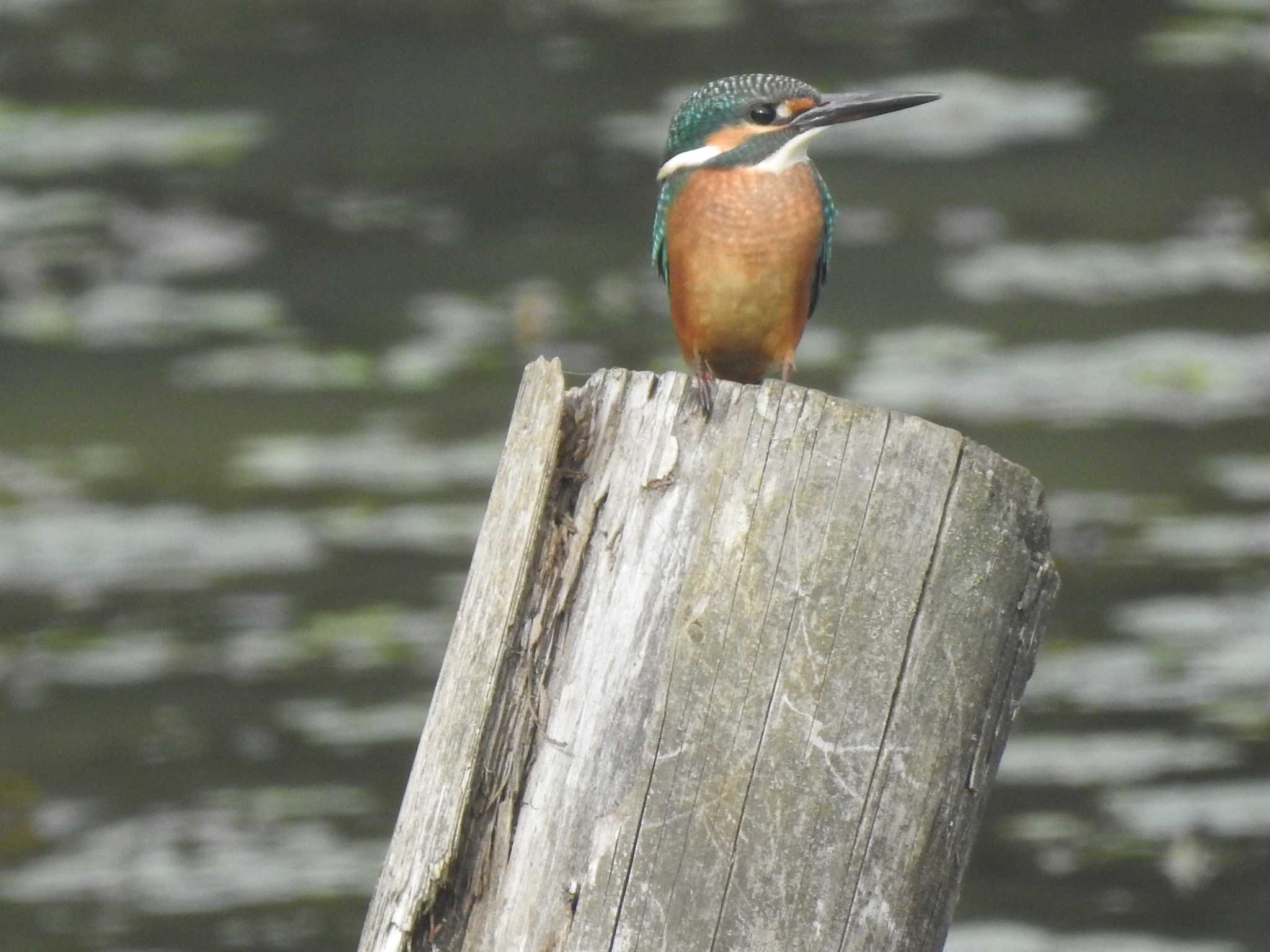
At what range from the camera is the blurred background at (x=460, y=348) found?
4602 millimetres

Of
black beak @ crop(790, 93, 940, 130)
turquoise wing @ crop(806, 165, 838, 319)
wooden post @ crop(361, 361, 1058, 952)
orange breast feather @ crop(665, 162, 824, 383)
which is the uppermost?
black beak @ crop(790, 93, 940, 130)

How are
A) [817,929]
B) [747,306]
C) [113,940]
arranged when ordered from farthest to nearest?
[113,940] → [747,306] → [817,929]

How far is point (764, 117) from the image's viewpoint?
286cm

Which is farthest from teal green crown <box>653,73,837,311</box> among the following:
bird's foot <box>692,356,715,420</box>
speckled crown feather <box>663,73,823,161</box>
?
bird's foot <box>692,356,715,420</box>

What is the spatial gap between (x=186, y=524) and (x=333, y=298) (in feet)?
2.55

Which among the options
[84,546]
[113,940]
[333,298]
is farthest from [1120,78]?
[113,940]

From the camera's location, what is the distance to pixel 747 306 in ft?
9.32

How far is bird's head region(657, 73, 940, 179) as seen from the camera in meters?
2.84

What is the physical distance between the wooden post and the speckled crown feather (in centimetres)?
105

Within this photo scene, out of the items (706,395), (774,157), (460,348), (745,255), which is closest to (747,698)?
(706,395)

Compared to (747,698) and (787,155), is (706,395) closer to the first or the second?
(747,698)

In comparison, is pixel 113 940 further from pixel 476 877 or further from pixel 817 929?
pixel 817 929

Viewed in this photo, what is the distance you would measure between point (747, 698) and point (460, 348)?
10.3 ft

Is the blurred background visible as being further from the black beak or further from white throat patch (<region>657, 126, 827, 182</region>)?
the black beak
